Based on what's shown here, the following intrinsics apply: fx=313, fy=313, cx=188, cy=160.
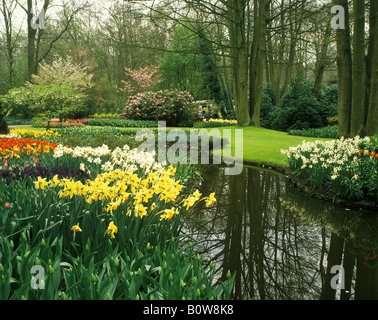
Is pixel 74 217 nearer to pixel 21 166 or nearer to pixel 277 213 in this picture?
pixel 21 166

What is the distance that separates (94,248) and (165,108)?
17854 mm

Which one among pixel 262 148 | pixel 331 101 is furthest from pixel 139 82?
pixel 262 148

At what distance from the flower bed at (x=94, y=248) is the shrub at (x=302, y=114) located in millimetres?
16929

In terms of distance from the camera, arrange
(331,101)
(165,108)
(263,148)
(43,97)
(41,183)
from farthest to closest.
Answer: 1. (331,101)
2. (165,108)
3. (43,97)
4. (263,148)
5. (41,183)

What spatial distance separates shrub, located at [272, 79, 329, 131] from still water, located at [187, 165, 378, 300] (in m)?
13.8

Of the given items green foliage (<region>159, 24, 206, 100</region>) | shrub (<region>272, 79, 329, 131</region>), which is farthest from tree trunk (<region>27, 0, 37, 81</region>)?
shrub (<region>272, 79, 329, 131</region>)

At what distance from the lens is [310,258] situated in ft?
10.9

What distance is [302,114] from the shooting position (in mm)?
18547

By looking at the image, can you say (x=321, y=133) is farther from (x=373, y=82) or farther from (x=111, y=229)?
(x=111, y=229)

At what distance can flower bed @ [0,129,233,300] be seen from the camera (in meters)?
1.72

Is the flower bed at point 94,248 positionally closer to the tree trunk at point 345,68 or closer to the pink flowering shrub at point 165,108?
the tree trunk at point 345,68

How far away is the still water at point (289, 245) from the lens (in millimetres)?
2787

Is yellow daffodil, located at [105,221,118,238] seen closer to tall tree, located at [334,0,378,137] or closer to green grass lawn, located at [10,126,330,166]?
tall tree, located at [334,0,378,137]
